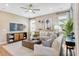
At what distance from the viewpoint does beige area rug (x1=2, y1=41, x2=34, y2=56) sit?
90.0 inches

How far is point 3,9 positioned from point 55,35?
124cm

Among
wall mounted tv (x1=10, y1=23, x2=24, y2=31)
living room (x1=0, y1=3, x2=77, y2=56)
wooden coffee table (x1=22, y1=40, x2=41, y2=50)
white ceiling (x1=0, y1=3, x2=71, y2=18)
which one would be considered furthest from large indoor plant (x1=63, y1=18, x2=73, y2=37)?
wall mounted tv (x1=10, y1=23, x2=24, y2=31)

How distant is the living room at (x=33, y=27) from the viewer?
88.4 inches

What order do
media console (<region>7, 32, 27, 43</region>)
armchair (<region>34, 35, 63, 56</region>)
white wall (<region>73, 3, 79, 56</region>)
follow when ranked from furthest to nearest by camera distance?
media console (<region>7, 32, 27, 43</region>), armchair (<region>34, 35, 63, 56</region>), white wall (<region>73, 3, 79, 56</region>)

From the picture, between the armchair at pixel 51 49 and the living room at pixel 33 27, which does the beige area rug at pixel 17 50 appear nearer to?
the living room at pixel 33 27

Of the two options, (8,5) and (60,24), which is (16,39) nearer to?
(8,5)

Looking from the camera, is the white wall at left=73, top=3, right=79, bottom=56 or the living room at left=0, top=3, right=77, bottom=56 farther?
the living room at left=0, top=3, right=77, bottom=56

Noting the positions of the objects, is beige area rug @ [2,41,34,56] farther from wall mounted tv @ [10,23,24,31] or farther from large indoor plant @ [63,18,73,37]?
large indoor plant @ [63,18,73,37]

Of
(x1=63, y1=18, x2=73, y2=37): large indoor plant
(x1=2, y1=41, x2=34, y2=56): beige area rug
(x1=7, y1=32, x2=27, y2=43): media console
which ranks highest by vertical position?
(x1=63, y1=18, x2=73, y2=37): large indoor plant

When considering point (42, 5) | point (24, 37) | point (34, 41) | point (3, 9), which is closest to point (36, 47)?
point (34, 41)

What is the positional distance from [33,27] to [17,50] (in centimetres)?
61

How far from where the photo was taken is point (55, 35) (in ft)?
7.40

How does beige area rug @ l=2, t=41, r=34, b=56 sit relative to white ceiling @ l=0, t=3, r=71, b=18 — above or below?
below

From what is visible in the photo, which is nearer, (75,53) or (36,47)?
(75,53)
